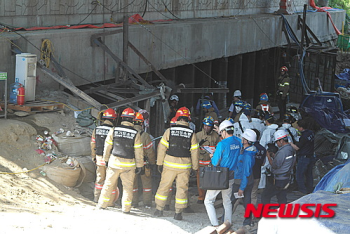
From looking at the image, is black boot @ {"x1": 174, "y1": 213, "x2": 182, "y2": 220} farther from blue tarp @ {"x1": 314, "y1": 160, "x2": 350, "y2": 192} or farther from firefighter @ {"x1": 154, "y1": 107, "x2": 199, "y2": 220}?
blue tarp @ {"x1": 314, "y1": 160, "x2": 350, "y2": 192}

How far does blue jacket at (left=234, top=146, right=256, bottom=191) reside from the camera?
869cm

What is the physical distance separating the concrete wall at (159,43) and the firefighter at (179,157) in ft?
14.3

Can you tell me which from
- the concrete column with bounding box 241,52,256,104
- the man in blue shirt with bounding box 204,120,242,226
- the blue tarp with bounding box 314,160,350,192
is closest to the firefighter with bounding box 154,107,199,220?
the man in blue shirt with bounding box 204,120,242,226

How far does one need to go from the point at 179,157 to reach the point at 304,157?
350cm

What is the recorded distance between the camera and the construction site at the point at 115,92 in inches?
322

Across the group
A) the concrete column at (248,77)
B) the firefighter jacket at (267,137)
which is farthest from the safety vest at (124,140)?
the concrete column at (248,77)

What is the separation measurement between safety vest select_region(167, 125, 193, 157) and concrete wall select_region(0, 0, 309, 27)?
5717mm

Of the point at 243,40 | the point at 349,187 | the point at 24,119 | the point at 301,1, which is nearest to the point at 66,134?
the point at 24,119

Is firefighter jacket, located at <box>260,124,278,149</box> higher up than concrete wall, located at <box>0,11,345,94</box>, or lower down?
lower down

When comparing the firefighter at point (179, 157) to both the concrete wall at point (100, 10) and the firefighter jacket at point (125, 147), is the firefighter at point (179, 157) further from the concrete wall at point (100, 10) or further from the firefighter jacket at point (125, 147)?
the concrete wall at point (100, 10)

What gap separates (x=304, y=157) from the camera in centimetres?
1136

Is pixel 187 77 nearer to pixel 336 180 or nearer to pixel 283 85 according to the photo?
pixel 283 85

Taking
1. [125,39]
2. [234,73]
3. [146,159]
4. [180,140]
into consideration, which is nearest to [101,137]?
[146,159]

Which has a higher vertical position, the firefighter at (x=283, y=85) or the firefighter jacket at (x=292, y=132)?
the firefighter at (x=283, y=85)
